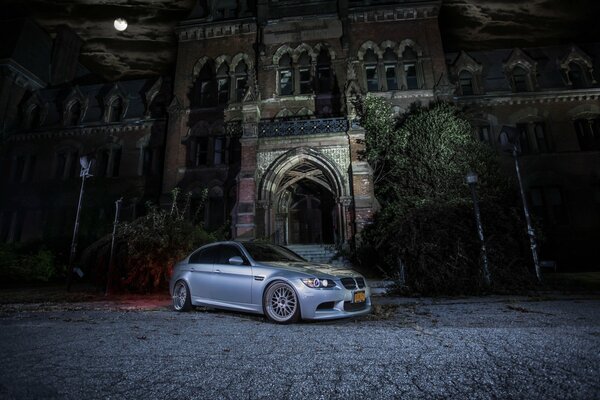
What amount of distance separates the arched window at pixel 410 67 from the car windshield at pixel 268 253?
53.7 ft

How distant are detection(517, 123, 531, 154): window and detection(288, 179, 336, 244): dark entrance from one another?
1225cm

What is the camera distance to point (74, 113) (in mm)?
22875

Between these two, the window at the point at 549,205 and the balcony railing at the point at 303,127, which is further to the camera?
the window at the point at 549,205

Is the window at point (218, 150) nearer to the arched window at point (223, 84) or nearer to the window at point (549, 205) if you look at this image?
the arched window at point (223, 84)

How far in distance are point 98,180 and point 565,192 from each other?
96.1 ft

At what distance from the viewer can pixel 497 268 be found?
25.9 ft

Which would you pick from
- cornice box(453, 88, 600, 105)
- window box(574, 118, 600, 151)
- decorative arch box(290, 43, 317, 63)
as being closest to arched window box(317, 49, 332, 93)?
decorative arch box(290, 43, 317, 63)

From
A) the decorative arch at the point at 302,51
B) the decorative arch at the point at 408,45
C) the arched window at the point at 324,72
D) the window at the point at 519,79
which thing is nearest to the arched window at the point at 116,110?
the decorative arch at the point at 302,51

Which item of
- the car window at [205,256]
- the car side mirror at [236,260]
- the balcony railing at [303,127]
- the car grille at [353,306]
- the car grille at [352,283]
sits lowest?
the car grille at [353,306]

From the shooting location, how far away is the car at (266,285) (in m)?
4.72

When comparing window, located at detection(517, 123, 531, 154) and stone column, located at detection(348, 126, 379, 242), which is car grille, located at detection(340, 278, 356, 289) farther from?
window, located at detection(517, 123, 531, 154)

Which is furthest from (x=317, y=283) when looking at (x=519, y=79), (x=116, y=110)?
(x=116, y=110)

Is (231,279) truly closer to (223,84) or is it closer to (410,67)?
(223,84)

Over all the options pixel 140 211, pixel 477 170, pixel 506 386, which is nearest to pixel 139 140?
pixel 140 211
